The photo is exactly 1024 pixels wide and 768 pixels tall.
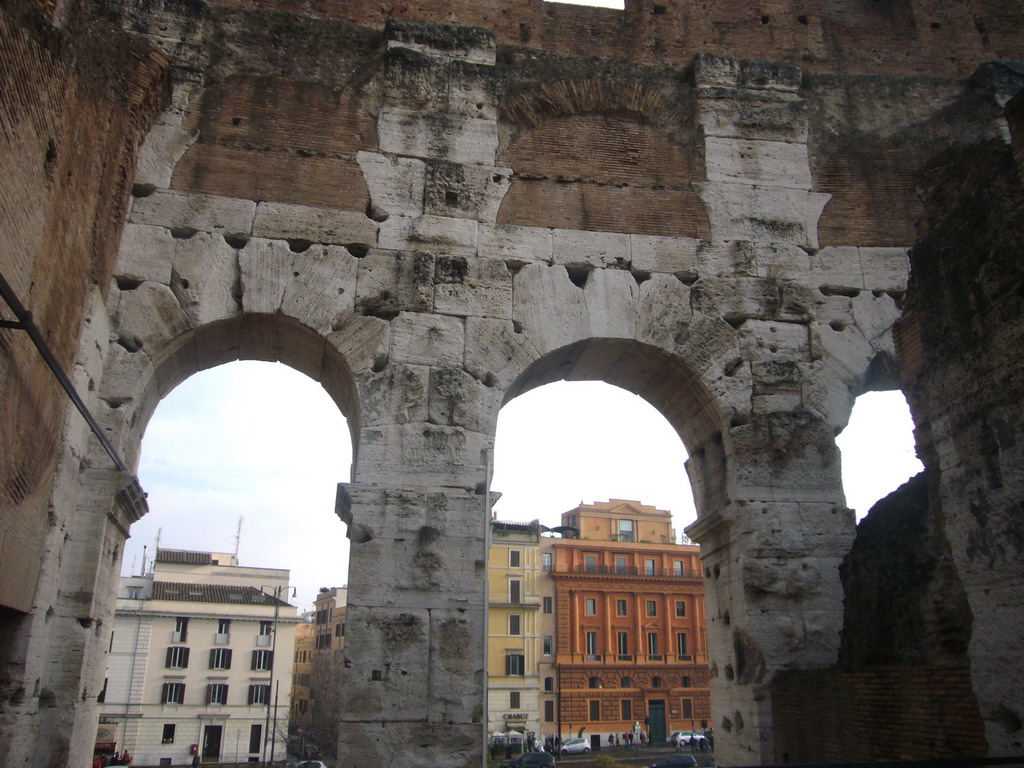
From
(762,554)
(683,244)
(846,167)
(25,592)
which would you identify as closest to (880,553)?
(762,554)

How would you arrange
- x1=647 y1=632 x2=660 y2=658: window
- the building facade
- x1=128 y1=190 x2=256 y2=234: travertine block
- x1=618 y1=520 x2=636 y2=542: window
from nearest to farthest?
x1=128 y1=190 x2=256 y2=234: travertine block → the building facade → x1=647 y1=632 x2=660 y2=658: window → x1=618 y1=520 x2=636 y2=542: window

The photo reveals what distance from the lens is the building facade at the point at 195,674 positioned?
2619 cm

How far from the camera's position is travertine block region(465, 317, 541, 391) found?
680 cm

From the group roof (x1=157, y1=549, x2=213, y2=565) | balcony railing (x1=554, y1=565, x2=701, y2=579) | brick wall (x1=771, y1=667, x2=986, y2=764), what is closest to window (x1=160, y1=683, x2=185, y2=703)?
roof (x1=157, y1=549, x2=213, y2=565)

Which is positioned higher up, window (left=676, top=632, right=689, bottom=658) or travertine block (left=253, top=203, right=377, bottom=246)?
travertine block (left=253, top=203, right=377, bottom=246)

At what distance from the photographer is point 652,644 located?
102 feet

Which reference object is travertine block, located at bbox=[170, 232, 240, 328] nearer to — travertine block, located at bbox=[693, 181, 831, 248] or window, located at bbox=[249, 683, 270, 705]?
travertine block, located at bbox=[693, 181, 831, 248]

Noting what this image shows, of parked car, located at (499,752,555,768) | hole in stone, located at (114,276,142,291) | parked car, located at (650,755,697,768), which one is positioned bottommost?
parked car, located at (499,752,555,768)

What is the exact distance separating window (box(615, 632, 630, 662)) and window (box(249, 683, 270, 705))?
39.5 feet

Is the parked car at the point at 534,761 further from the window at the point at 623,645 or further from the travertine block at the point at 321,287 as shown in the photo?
the travertine block at the point at 321,287

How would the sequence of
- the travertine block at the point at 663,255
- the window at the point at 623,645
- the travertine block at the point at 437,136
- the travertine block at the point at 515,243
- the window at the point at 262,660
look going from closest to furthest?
the travertine block at the point at 515,243, the travertine block at the point at 663,255, the travertine block at the point at 437,136, the window at the point at 262,660, the window at the point at 623,645

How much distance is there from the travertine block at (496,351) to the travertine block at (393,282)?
0.46 m

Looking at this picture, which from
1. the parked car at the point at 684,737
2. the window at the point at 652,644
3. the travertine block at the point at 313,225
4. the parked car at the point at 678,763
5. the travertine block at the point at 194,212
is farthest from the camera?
the window at the point at 652,644

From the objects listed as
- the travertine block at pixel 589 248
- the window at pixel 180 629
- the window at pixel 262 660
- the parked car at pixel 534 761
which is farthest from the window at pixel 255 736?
the travertine block at pixel 589 248
